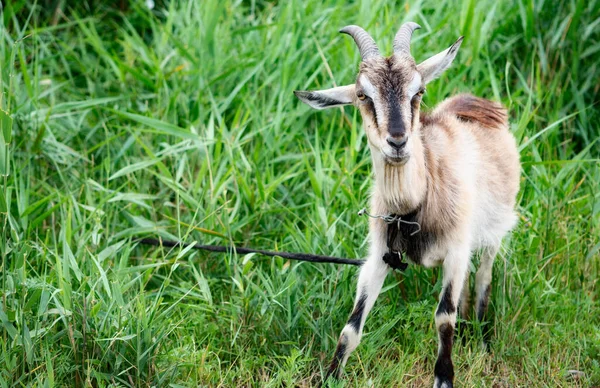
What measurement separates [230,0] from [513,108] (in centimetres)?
223

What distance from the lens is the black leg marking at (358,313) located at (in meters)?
4.25

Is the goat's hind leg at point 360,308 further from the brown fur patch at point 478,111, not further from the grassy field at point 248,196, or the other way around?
the brown fur patch at point 478,111

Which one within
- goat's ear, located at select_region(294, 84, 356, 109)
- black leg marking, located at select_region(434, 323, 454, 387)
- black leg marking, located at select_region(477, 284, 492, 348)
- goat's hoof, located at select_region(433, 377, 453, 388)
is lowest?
black leg marking, located at select_region(477, 284, 492, 348)

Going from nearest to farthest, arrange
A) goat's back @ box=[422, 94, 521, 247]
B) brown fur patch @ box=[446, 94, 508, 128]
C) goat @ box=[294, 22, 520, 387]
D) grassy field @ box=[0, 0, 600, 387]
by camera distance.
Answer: goat @ box=[294, 22, 520, 387], grassy field @ box=[0, 0, 600, 387], goat's back @ box=[422, 94, 521, 247], brown fur patch @ box=[446, 94, 508, 128]

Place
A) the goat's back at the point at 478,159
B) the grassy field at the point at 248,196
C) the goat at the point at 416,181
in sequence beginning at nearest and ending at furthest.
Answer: the goat at the point at 416,181 → the grassy field at the point at 248,196 → the goat's back at the point at 478,159

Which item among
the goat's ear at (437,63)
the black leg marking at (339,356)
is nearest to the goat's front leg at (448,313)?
the black leg marking at (339,356)

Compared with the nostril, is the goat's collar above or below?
below

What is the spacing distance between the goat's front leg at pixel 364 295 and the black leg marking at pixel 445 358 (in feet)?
1.20

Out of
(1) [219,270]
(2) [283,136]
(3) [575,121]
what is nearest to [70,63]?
(2) [283,136]

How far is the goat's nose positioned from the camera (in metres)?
3.79

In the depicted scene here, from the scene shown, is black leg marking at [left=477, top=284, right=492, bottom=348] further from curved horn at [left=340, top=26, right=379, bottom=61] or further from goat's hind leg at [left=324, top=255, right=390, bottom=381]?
curved horn at [left=340, top=26, right=379, bottom=61]

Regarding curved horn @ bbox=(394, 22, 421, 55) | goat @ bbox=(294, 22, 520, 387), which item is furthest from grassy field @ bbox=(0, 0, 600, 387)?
curved horn @ bbox=(394, 22, 421, 55)

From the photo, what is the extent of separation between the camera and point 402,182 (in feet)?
13.4

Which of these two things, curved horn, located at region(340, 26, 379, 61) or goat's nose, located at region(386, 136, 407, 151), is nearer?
goat's nose, located at region(386, 136, 407, 151)
